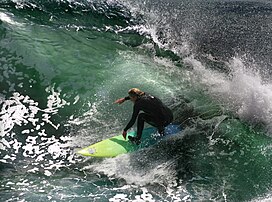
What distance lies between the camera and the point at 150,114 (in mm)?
10250

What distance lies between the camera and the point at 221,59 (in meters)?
15.8

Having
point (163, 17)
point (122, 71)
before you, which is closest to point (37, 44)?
point (122, 71)

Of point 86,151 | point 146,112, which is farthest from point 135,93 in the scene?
point 86,151

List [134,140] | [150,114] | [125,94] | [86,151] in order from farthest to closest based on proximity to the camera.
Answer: [125,94] → [134,140] → [150,114] → [86,151]

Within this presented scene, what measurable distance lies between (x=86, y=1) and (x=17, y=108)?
7.49 m

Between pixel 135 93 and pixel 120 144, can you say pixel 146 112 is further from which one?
pixel 120 144

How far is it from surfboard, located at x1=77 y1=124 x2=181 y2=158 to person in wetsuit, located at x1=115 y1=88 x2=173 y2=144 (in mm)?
211

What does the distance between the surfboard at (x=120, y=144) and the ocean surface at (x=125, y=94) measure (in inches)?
7.3

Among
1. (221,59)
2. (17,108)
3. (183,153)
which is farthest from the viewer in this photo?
(221,59)

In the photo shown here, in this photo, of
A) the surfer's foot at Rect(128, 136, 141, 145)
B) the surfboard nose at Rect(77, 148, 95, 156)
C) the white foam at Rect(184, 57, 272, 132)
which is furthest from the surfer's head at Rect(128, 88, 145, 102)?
the white foam at Rect(184, 57, 272, 132)

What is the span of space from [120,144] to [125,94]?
2.54 metres

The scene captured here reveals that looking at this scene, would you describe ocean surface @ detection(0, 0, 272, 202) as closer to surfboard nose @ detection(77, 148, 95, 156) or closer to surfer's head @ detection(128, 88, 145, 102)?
surfboard nose @ detection(77, 148, 95, 156)

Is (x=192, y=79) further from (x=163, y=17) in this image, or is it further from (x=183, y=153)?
(x=163, y=17)

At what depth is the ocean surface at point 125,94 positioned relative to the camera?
9.52m
